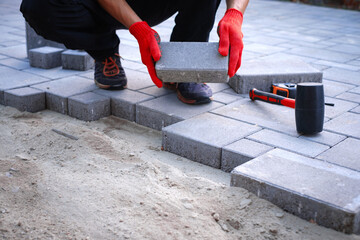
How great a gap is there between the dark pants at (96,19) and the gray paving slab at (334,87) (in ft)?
3.50

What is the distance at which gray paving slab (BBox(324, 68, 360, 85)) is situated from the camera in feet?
12.3

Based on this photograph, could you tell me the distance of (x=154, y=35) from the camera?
268cm

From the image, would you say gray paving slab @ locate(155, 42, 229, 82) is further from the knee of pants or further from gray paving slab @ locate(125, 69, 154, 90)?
the knee of pants

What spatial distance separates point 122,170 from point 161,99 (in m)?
1.00

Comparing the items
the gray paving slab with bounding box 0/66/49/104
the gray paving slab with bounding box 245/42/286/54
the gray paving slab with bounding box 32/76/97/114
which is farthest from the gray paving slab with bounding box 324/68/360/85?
the gray paving slab with bounding box 0/66/49/104

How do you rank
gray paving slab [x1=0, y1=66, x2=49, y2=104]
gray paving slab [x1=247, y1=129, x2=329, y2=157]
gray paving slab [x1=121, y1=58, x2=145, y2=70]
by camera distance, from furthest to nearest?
gray paving slab [x1=121, y1=58, x2=145, y2=70]
gray paving slab [x1=0, y1=66, x2=49, y2=104]
gray paving slab [x1=247, y1=129, x2=329, y2=157]

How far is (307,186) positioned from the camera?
1.94m

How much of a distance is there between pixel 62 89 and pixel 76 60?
0.60m

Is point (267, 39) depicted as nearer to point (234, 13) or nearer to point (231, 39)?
point (234, 13)

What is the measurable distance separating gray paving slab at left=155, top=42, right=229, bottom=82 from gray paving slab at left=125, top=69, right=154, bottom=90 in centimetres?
74

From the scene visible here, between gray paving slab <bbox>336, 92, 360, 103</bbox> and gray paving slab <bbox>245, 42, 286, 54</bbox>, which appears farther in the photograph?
gray paving slab <bbox>245, 42, 286, 54</bbox>

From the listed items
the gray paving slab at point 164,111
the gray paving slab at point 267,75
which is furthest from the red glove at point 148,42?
the gray paving slab at point 267,75

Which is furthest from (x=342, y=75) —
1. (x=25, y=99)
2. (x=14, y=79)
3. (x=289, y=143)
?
(x=14, y=79)

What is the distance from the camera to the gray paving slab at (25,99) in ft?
10.3
